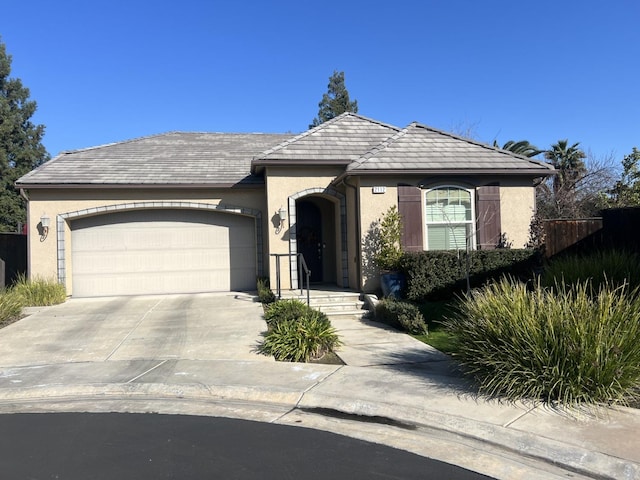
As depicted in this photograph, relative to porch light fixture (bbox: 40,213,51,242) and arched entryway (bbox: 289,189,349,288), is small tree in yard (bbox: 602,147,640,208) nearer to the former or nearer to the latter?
arched entryway (bbox: 289,189,349,288)

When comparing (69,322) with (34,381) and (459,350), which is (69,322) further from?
(459,350)

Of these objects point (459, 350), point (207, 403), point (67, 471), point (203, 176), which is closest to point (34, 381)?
point (207, 403)

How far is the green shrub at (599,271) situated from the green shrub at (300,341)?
158 inches

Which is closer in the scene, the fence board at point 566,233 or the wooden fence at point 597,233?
the wooden fence at point 597,233

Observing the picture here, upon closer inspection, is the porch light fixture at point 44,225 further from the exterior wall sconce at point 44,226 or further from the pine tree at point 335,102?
the pine tree at point 335,102

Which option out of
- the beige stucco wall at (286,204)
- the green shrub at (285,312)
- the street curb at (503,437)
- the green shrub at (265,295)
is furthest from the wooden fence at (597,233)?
the street curb at (503,437)

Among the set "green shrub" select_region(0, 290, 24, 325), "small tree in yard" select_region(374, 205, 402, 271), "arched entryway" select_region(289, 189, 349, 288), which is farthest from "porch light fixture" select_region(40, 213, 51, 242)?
"small tree in yard" select_region(374, 205, 402, 271)

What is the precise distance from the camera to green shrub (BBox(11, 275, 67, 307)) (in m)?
12.5

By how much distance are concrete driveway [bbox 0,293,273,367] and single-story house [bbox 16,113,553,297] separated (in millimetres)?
1721

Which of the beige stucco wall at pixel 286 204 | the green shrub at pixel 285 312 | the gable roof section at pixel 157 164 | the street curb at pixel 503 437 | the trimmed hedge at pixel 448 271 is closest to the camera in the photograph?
the street curb at pixel 503 437

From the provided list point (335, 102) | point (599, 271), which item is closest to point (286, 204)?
point (599, 271)

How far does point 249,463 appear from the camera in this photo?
4113 millimetres

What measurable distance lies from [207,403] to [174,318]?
5.27 meters

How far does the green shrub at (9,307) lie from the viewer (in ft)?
34.4
